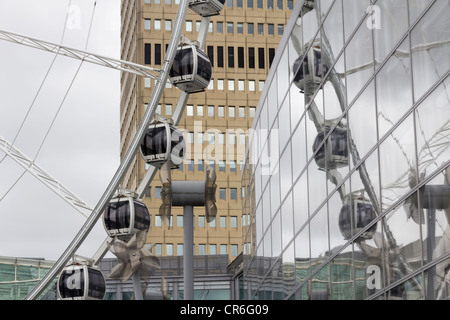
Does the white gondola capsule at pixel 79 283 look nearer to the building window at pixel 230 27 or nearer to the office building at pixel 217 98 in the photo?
the office building at pixel 217 98

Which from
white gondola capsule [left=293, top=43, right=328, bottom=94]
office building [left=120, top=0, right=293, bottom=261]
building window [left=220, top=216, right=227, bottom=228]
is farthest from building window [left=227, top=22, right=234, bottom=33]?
white gondola capsule [left=293, top=43, right=328, bottom=94]

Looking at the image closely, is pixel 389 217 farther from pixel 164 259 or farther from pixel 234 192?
pixel 234 192

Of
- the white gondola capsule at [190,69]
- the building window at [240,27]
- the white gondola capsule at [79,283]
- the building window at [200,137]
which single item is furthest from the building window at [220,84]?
the white gondola capsule at [79,283]

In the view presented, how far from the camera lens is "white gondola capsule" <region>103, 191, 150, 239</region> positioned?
2820 centimetres

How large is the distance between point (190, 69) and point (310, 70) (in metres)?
6.38

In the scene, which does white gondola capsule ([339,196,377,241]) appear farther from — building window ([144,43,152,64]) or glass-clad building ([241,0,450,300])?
building window ([144,43,152,64])

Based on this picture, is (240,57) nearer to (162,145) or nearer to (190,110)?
(190,110)

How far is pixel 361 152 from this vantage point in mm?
18391

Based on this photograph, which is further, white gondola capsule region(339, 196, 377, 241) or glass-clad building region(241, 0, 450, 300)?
white gondola capsule region(339, 196, 377, 241)

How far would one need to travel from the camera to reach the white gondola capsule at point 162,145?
28.4 meters

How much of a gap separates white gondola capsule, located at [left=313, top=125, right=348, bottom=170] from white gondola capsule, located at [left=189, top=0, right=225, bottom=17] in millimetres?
8161

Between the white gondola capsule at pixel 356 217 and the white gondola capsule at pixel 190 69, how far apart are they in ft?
32.6
